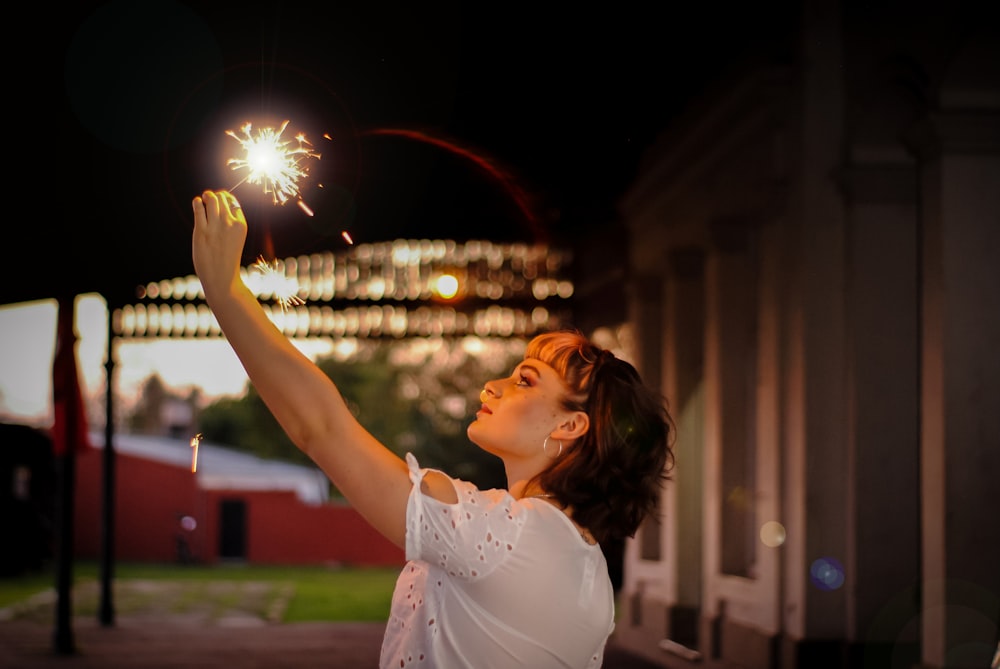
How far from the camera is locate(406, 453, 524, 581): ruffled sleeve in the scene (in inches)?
75.9

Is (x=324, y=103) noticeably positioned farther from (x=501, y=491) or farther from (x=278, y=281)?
(x=501, y=491)

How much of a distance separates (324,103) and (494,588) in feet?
16.0

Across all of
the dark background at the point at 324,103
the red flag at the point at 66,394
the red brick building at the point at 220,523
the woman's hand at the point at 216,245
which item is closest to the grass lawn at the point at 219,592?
the red brick building at the point at 220,523

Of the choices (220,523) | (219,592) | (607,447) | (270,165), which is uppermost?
(270,165)

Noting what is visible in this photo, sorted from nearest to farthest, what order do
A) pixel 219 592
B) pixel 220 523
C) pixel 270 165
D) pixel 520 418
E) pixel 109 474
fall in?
pixel 520 418 → pixel 270 165 → pixel 109 474 → pixel 219 592 → pixel 220 523

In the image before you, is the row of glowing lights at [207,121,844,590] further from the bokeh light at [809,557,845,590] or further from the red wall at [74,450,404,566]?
the red wall at [74,450,404,566]

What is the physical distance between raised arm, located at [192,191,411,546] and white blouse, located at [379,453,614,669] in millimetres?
63

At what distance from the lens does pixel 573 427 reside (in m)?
2.26

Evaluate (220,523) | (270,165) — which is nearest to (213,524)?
(220,523)

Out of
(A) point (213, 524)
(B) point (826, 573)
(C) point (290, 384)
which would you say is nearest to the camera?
(C) point (290, 384)

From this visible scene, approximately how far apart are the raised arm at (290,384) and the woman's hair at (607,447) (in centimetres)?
43

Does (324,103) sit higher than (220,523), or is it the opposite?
(324,103)

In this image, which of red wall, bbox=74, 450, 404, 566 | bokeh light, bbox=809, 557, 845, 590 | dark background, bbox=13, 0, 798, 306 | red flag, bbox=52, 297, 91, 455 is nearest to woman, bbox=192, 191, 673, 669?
dark background, bbox=13, 0, 798, 306

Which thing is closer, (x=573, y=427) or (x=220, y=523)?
(x=573, y=427)
